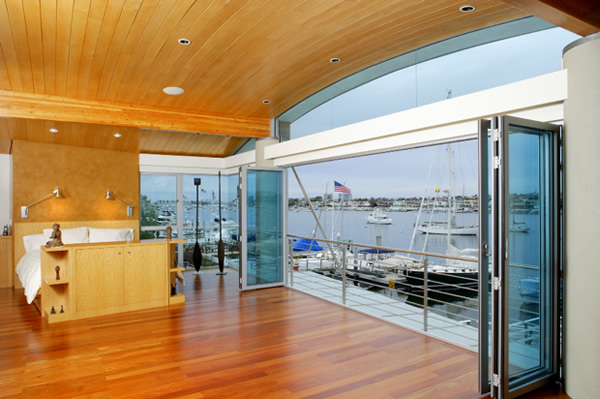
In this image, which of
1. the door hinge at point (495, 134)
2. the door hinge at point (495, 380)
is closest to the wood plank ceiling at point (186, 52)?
the door hinge at point (495, 134)

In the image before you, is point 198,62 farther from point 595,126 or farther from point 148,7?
point 595,126

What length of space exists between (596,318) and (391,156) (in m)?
9.52

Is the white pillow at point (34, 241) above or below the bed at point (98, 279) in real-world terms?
above

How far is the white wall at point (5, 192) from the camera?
6941 mm

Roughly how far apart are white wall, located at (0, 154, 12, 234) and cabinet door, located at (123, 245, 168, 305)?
327 cm

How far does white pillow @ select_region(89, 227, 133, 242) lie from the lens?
6.91 m

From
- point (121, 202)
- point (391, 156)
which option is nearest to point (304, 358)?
point (121, 202)

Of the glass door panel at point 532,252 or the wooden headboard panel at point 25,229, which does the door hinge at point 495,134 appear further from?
the wooden headboard panel at point 25,229

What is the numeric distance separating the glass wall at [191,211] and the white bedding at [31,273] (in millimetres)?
2279

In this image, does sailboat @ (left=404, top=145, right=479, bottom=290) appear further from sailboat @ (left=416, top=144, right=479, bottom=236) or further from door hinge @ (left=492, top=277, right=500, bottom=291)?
door hinge @ (left=492, top=277, right=500, bottom=291)

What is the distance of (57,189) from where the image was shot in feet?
22.3

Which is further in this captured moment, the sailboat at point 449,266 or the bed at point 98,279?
the sailboat at point 449,266

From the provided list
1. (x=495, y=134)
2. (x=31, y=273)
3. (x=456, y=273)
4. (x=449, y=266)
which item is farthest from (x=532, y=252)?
(x=31, y=273)

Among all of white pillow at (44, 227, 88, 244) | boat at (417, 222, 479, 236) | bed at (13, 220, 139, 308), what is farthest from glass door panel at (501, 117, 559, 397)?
white pillow at (44, 227, 88, 244)
